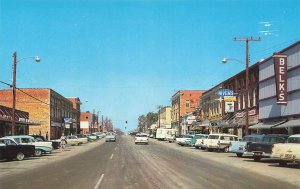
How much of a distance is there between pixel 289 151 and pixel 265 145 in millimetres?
4443

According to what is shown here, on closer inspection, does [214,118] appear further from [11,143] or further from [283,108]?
[11,143]

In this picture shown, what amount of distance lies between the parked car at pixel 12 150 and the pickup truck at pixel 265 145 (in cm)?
1506

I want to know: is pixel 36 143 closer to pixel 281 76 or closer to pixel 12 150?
pixel 12 150

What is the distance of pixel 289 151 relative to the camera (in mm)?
23812

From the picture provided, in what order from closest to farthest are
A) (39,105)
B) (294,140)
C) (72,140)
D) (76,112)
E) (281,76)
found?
(294,140) < (281,76) < (72,140) < (39,105) < (76,112)

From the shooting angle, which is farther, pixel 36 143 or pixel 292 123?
pixel 36 143

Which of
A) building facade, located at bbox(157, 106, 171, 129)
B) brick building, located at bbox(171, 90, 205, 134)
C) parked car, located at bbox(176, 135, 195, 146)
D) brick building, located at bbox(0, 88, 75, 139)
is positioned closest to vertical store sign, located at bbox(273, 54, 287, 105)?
parked car, located at bbox(176, 135, 195, 146)

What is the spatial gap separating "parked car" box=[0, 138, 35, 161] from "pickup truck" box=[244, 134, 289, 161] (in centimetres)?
1506

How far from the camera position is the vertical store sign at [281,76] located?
1473 inches

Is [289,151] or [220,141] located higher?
[289,151]

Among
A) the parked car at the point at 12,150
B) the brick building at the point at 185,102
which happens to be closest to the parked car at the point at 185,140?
the parked car at the point at 12,150

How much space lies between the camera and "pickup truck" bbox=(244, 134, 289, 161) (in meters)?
27.8

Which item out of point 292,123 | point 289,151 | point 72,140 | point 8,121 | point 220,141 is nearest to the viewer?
point 289,151

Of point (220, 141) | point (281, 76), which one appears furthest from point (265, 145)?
point (220, 141)
